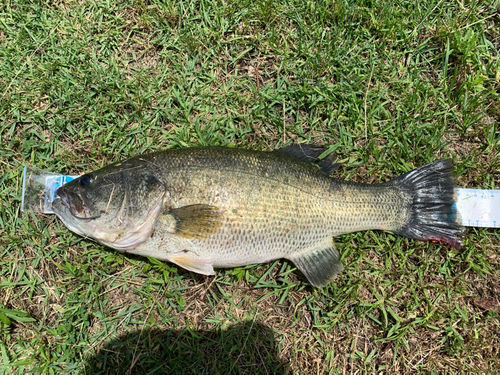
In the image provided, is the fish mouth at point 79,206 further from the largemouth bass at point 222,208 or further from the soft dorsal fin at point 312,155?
the soft dorsal fin at point 312,155

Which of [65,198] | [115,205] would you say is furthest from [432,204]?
[65,198]

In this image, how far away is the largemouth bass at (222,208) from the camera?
265cm

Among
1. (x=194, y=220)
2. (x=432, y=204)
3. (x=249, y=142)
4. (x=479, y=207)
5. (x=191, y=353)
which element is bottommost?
(x=191, y=353)

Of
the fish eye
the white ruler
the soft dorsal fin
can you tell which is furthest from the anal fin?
the white ruler

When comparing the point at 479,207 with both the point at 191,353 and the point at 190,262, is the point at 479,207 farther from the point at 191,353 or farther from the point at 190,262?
the point at 191,353

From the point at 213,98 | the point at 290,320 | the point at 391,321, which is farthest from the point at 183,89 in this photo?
the point at 391,321

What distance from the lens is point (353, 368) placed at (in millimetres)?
3072

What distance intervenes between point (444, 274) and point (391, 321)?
78 centimetres

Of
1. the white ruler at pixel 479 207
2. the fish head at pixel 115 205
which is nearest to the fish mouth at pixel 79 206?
the fish head at pixel 115 205

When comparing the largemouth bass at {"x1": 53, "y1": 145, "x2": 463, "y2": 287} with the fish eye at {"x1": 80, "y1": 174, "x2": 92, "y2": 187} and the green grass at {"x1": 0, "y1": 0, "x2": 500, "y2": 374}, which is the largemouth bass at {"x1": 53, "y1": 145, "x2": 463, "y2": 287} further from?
the green grass at {"x1": 0, "y1": 0, "x2": 500, "y2": 374}

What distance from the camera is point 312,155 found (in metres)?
3.21

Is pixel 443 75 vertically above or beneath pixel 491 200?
above

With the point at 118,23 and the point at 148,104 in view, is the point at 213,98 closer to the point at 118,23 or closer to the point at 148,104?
the point at 148,104

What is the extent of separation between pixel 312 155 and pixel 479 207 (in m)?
1.91
